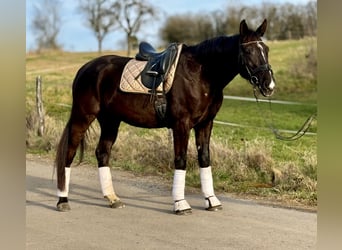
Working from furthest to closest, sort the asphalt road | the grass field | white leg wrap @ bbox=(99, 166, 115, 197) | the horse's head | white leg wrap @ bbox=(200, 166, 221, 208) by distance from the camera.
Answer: the grass field
white leg wrap @ bbox=(99, 166, 115, 197)
white leg wrap @ bbox=(200, 166, 221, 208)
the horse's head
the asphalt road

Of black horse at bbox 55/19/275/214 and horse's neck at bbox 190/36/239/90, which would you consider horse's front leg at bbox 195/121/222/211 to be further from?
horse's neck at bbox 190/36/239/90

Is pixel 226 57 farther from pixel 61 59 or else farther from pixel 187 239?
pixel 61 59

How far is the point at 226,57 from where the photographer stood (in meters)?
4.80

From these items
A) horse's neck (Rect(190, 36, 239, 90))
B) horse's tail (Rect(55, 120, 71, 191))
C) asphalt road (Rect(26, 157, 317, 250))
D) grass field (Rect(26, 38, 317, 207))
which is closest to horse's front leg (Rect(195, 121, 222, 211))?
asphalt road (Rect(26, 157, 317, 250))

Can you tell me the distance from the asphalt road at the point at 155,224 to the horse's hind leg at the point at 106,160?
145 mm

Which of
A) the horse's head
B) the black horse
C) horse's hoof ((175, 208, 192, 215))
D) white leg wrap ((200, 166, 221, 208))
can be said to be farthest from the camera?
white leg wrap ((200, 166, 221, 208))

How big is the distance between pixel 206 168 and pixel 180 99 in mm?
929

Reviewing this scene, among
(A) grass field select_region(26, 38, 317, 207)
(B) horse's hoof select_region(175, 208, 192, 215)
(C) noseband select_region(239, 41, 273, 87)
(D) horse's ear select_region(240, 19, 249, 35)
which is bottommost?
(B) horse's hoof select_region(175, 208, 192, 215)

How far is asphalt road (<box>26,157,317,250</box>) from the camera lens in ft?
13.0

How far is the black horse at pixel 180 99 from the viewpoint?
15.1ft

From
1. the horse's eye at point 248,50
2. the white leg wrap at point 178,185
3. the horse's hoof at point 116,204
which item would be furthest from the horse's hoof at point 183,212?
the horse's eye at point 248,50

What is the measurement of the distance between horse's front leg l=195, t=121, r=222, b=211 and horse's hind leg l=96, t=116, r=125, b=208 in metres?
1.04

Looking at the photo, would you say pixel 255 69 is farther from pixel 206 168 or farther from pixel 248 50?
pixel 206 168

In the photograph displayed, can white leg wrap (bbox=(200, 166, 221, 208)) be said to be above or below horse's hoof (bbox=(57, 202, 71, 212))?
above
